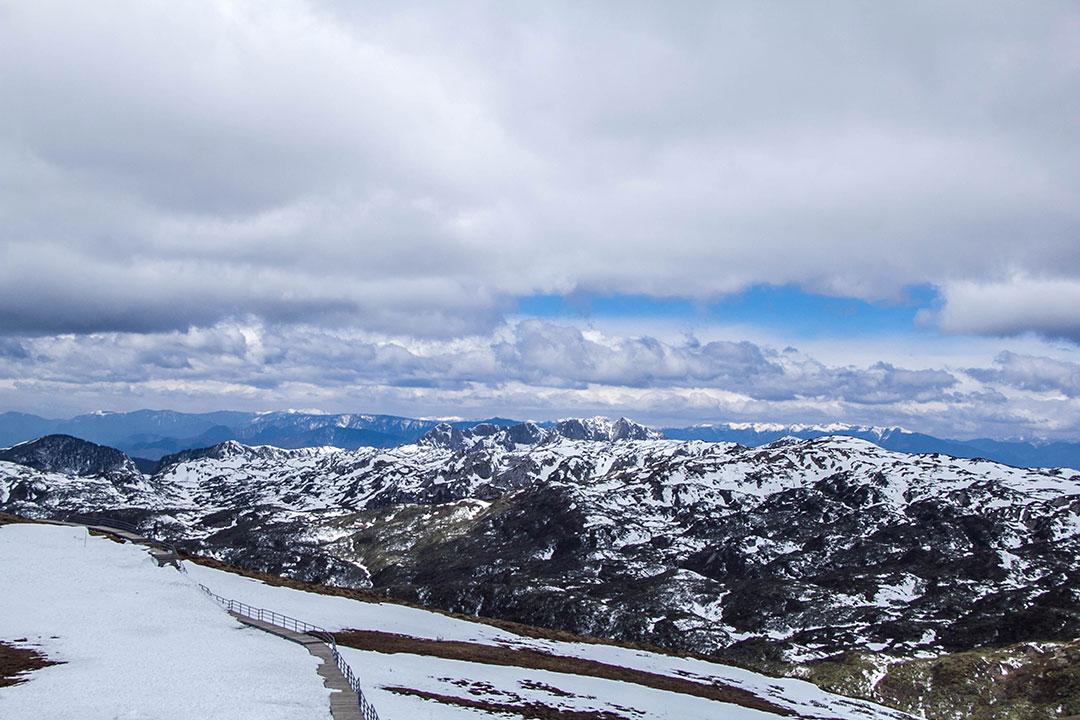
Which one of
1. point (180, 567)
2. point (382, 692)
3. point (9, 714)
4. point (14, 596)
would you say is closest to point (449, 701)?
point (382, 692)

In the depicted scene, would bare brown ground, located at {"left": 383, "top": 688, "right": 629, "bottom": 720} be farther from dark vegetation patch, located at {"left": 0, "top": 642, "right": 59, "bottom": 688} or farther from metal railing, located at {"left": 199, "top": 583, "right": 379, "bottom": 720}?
dark vegetation patch, located at {"left": 0, "top": 642, "right": 59, "bottom": 688}

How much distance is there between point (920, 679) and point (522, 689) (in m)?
123

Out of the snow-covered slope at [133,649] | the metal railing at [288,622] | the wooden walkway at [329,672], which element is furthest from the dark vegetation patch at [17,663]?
the metal railing at [288,622]

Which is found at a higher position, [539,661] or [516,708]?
[516,708]

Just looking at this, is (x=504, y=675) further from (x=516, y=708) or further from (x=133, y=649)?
(x=133, y=649)

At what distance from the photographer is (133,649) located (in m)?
50.0

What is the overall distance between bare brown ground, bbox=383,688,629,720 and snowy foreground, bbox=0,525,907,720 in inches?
30.9

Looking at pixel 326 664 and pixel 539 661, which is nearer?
pixel 326 664

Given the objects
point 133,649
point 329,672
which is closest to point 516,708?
point 329,672

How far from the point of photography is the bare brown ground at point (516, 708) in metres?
47.9

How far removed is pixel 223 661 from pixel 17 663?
12152mm

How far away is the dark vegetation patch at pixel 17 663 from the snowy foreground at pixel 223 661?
104cm

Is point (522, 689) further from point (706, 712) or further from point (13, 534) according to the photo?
point (13, 534)

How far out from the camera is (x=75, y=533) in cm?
9438
